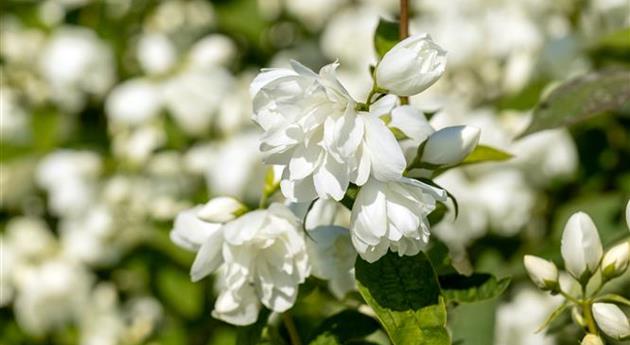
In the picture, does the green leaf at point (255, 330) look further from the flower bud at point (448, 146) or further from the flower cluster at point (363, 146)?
the flower bud at point (448, 146)

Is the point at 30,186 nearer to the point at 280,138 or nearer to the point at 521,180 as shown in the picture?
the point at 521,180

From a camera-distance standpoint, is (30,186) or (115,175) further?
(30,186)

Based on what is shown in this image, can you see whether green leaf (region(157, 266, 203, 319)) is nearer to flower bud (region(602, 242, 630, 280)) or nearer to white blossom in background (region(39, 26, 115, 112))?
white blossom in background (region(39, 26, 115, 112))

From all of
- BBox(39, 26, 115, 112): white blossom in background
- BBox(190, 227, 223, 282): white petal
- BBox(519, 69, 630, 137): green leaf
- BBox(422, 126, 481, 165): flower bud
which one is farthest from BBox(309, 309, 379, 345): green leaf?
BBox(39, 26, 115, 112): white blossom in background

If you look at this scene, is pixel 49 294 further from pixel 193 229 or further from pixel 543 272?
pixel 543 272

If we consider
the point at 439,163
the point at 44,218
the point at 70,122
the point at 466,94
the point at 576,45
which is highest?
the point at 439,163

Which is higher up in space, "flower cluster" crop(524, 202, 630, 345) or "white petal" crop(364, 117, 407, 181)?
"white petal" crop(364, 117, 407, 181)

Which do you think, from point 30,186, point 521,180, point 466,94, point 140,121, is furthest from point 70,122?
point 521,180

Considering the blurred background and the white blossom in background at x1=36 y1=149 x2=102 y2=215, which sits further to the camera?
the white blossom in background at x1=36 y1=149 x2=102 y2=215
